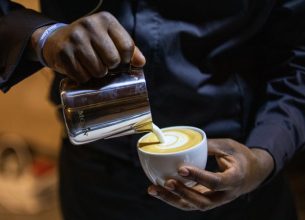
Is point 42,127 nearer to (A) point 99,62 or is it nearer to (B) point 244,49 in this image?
(B) point 244,49

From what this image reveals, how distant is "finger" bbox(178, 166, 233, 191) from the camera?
607 mm

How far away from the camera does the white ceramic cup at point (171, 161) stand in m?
0.61

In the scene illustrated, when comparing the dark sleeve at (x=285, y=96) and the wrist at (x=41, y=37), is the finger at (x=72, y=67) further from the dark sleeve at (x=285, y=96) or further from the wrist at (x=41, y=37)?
the dark sleeve at (x=285, y=96)

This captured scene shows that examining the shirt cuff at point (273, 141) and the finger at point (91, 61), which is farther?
the shirt cuff at point (273, 141)

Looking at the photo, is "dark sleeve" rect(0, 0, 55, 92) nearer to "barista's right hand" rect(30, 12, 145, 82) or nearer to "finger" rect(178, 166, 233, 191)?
"barista's right hand" rect(30, 12, 145, 82)

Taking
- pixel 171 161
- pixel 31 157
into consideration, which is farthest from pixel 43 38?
pixel 31 157

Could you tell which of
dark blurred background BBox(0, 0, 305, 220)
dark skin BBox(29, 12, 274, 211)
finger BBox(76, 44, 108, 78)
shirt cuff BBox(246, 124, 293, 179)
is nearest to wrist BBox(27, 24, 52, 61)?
dark skin BBox(29, 12, 274, 211)

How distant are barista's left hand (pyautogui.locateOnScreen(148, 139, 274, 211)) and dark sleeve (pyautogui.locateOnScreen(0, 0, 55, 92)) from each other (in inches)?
9.6

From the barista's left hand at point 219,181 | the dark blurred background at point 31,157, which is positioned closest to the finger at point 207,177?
the barista's left hand at point 219,181

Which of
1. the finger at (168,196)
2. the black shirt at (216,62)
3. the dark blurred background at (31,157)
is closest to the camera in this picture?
the finger at (168,196)

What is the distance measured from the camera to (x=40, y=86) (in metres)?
1.88

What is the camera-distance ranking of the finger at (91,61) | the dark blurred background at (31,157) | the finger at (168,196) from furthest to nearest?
1. the dark blurred background at (31,157)
2. the finger at (168,196)
3. the finger at (91,61)

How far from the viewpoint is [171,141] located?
665 millimetres

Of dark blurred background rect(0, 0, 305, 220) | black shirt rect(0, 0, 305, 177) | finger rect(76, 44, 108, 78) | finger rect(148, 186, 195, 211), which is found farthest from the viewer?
dark blurred background rect(0, 0, 305, 220)
